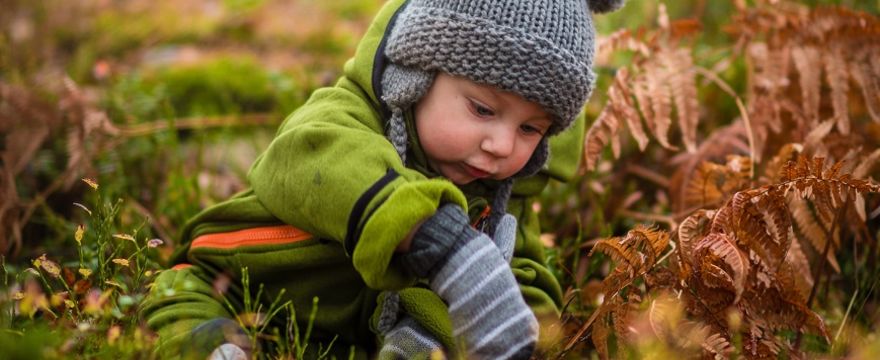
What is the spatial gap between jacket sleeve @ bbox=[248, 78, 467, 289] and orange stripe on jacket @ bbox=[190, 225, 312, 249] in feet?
0.40

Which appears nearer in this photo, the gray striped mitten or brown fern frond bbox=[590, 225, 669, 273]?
the gray striped mitten

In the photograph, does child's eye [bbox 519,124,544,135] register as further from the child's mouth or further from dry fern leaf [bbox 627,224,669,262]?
dry fern leaf [bbox 627,224,669,262]

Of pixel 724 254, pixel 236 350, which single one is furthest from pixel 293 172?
pixel 724 254

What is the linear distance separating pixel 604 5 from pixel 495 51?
60cm

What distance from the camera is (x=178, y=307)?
259 cm

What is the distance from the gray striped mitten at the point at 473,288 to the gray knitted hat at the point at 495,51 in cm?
44

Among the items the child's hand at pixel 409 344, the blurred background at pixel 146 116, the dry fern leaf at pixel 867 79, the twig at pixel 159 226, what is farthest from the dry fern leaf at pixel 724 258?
the twig at pixel 159 226

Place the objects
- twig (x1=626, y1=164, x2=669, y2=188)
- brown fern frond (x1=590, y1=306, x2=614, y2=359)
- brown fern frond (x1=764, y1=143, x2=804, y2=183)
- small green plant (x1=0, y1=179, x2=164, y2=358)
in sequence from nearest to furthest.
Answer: small green plant (x1=0, y1=179, x2=164, y2=358)
brown fern frond (x1=590, y1=306, x2=614, y2=359)
brown fern frond (x1=764, y1=143, x2=804, y2=183)
twig (x1=626, y1=164, x2=669, y2=188)

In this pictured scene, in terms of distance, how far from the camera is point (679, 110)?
365cm

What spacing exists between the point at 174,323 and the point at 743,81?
3.35 meters

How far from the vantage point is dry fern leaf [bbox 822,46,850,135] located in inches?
141

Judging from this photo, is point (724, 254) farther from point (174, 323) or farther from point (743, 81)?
point (743, 81)

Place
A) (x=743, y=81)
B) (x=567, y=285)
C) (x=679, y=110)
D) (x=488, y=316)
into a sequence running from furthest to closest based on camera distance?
(x=743, y=81)
(x=679, y=110)
(x=567, y=285)
(x=488, y=316)

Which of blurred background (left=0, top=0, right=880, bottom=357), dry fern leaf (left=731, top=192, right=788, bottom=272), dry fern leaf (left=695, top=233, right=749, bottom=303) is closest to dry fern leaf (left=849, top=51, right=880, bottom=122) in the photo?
blurred background (left=0, top=0, right=880, bottom=357)
